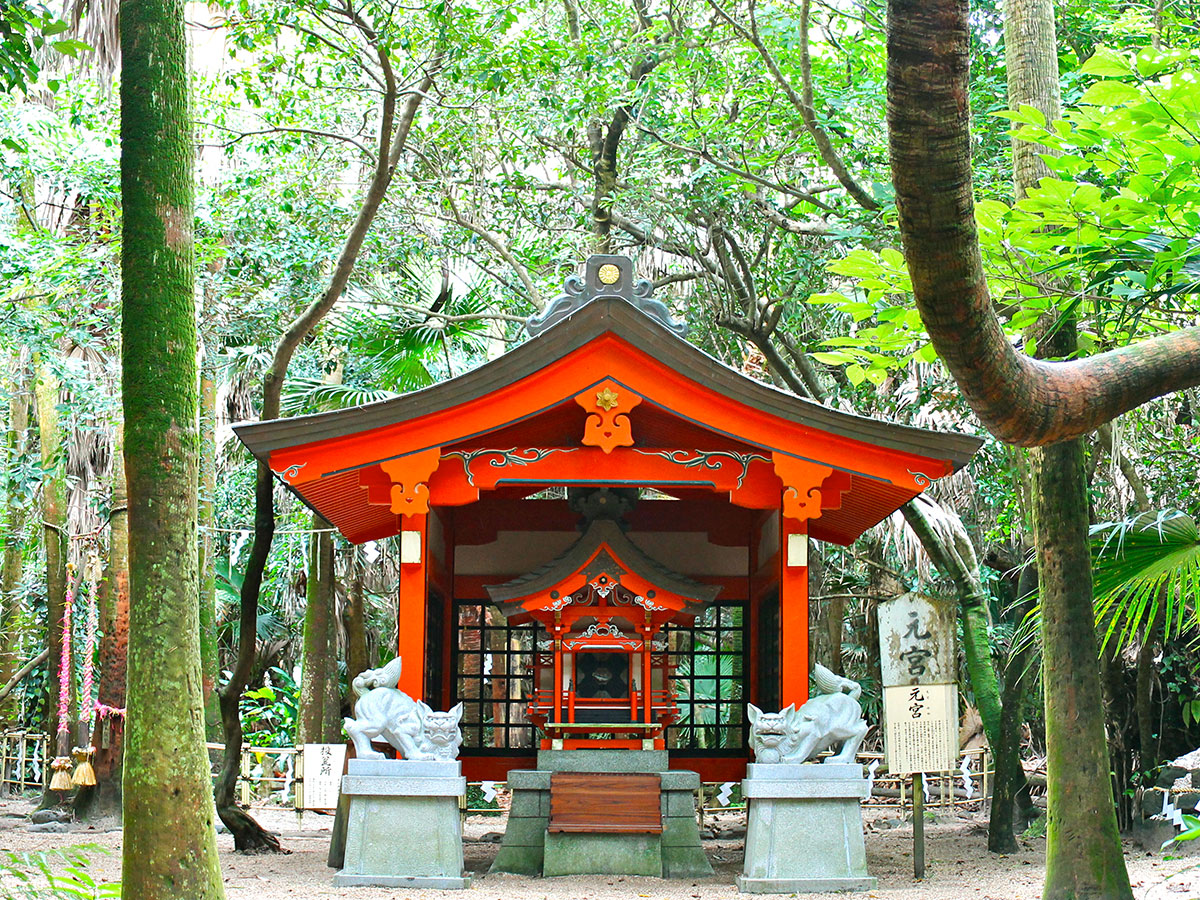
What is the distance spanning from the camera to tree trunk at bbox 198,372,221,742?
472 inches

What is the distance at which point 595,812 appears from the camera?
862 centimetres

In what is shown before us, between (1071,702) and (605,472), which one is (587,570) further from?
(1071,702)

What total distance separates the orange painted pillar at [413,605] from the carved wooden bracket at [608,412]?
54.7 inches

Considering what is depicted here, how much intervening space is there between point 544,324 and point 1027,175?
11.5 feet

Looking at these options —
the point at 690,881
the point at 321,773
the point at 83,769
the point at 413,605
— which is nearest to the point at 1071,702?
the point at 690,881

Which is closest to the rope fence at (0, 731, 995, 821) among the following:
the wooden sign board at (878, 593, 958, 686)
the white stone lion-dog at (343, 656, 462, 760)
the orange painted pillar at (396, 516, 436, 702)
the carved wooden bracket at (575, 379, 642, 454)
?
the wooden sign board at (878, 593, 958, 686)

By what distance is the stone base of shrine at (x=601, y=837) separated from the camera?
8.54m

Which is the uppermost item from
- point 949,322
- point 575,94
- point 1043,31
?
point 575,94

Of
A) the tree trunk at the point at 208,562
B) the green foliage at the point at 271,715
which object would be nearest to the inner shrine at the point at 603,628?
the tree trunk at the point at 208,562

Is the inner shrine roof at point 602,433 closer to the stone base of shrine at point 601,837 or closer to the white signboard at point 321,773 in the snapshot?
the stone base of shrine at point 601,837

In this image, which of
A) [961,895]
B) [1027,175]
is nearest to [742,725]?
[961,895]

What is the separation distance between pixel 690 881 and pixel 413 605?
2.78 meters

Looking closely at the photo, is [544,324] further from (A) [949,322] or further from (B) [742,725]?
(A) [949,322]

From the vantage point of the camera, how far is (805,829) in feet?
26.3
